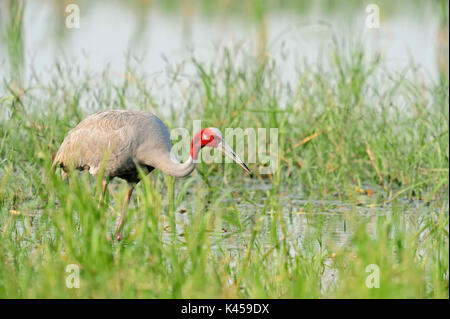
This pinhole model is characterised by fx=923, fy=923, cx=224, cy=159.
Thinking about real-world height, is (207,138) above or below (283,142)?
above

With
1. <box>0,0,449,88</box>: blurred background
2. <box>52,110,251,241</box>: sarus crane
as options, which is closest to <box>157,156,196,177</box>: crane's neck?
<box>52,110,251,241</box>: sarus crane

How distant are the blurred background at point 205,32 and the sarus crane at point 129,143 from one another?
1009mm

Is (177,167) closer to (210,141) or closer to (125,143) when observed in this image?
(210,141)

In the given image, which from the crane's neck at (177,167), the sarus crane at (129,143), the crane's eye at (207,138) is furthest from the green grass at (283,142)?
the crane's eye at (207,138)

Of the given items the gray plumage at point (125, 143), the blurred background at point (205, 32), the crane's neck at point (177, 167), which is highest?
the blurred background at point (205, 32)

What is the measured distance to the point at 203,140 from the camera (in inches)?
265

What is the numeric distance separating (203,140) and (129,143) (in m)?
0.55

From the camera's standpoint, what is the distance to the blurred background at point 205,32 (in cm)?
838

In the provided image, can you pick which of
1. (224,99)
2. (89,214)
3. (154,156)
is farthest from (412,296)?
(224,99)

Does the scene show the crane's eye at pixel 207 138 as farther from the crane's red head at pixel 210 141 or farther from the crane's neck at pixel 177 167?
the crane's neck at pixel 177 167

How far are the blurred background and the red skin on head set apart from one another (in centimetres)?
158

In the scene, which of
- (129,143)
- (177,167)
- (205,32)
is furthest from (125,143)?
(205,32)

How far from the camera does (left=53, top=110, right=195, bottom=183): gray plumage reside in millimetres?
6738
